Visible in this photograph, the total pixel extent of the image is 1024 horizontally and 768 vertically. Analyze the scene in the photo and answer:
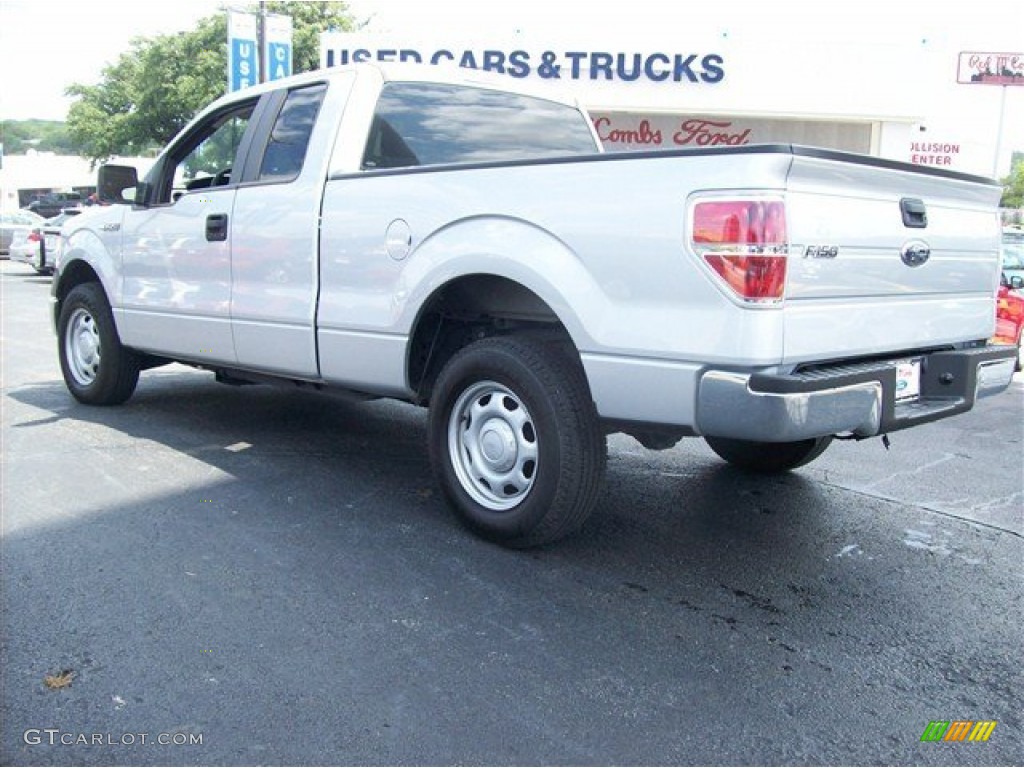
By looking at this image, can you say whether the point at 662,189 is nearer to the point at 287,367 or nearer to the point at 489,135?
the point at 489,135

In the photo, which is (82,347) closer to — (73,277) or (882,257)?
(73,277)

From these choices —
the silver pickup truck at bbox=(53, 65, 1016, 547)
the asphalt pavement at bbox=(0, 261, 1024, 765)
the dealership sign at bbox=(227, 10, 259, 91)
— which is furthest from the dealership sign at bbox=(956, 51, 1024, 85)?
the silver pickup truck at bbox=(53, 65, 1016, 547)

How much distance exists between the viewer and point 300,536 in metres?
4.12

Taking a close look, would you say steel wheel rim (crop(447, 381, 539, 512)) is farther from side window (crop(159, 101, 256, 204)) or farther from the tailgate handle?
side window (crop(159, 101, 256, 204))

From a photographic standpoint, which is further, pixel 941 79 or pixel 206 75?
pixel 206 75

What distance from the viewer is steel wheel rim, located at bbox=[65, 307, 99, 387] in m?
6.54

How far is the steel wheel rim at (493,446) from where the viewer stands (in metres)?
3.91

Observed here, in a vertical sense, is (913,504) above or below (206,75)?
below

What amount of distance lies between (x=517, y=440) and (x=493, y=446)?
5.4 inches

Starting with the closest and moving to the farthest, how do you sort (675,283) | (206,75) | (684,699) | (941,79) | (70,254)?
Answer: (684,699) < (675,283) < (70,254) < (941,79) < (206,75)

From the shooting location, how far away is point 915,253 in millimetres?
3713

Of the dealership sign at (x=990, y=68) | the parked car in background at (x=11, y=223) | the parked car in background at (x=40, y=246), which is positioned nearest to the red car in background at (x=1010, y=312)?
→ the dealership sign at (x=990, y=68)

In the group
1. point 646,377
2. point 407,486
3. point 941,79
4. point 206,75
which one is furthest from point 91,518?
point 206,75

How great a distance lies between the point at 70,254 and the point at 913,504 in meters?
5.82
